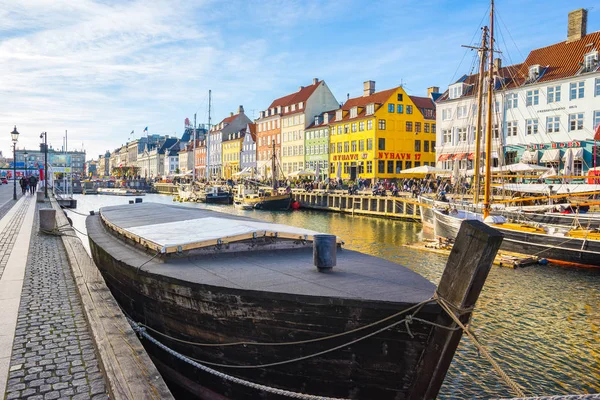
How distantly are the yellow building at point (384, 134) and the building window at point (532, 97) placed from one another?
67.9 ft

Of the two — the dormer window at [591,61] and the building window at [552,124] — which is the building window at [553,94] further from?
the dormer window at [591,61]

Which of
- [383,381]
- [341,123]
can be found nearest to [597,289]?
[383,381]

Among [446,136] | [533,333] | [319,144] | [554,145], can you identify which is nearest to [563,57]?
[554,145]

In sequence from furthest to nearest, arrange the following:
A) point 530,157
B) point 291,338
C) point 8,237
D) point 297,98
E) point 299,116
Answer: point 297,98 < point 299,116 < point 530,157 < point 8,237 < point 291,338

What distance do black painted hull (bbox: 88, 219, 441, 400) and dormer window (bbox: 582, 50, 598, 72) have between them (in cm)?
4339

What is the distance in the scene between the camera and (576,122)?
41.2 meters

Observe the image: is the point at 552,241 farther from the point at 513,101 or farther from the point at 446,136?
the point at 446,136

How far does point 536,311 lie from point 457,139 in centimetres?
4188

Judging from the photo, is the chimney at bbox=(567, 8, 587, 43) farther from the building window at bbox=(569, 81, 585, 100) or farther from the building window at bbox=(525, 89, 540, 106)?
the building window at bbox=(569, 81, 585, 100)

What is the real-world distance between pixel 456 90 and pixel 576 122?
15206 mm

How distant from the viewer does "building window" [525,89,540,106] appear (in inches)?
1768

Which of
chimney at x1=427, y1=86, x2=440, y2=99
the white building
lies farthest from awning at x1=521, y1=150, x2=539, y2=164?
chimney at x1=427, y1=86, x2=440, y2=99

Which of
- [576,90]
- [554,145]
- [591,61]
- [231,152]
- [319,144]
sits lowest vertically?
[554,145]

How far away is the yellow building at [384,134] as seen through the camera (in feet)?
209
